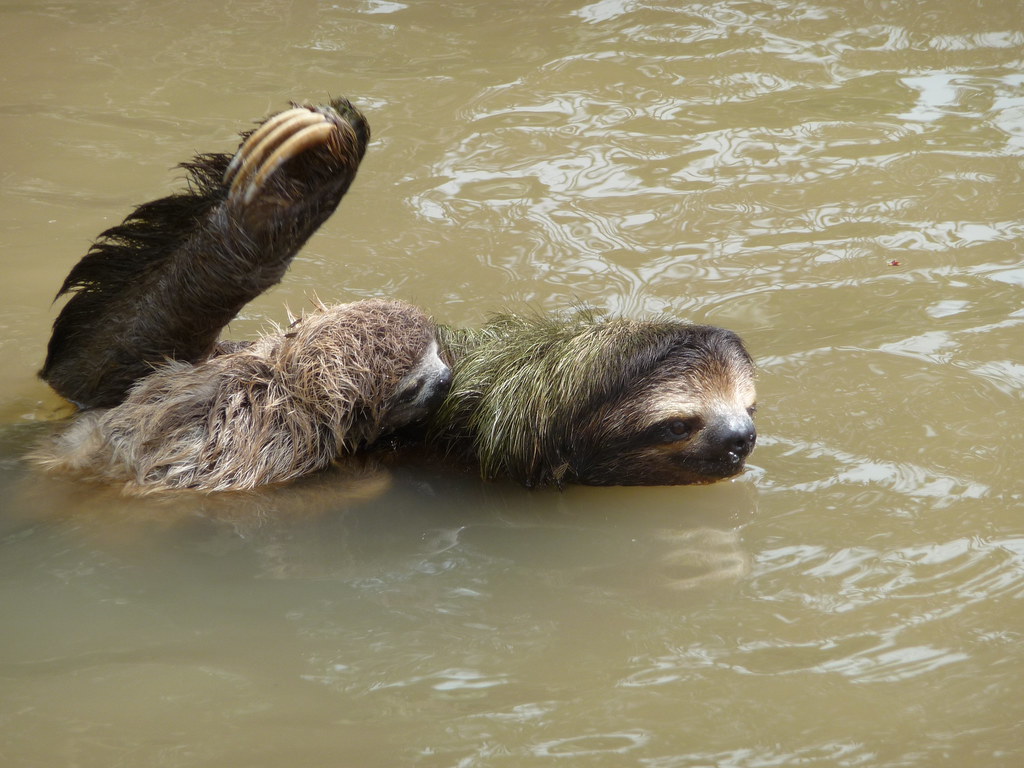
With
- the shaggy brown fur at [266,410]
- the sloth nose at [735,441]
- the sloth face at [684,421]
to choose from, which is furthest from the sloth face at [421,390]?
the sloth nose at [735,441]

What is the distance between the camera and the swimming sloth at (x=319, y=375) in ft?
13.8

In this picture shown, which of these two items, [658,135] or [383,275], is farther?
[658,135]

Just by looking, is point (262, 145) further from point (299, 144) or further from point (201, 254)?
point (201, 254)

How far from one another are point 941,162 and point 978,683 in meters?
4.39

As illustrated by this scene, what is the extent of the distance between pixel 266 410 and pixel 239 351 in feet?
1.63

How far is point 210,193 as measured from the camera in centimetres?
441

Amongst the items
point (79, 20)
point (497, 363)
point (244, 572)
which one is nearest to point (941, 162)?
point (497, 363)

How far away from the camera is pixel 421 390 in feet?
14.7

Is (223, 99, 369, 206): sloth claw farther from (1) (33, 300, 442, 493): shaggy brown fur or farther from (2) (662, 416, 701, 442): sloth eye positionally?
(2) (662, 416, 701, 442): sloth eye

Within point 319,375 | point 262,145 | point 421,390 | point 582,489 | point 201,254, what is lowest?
point 582,489

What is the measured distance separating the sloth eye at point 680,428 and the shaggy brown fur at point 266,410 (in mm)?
906

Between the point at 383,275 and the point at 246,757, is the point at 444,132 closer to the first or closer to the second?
the point at 383,275

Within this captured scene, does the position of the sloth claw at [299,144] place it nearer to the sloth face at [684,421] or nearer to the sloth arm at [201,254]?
the sloth arm at [201,254]

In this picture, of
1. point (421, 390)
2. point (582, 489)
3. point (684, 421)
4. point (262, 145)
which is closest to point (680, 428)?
point (684, 421)
